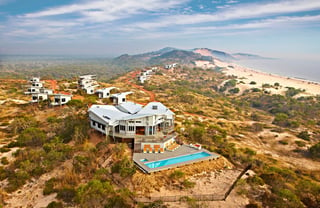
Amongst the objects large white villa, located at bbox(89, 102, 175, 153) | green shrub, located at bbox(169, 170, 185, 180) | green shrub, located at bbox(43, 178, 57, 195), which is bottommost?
green shrub, located at bbox(43, 178, 57, 195)

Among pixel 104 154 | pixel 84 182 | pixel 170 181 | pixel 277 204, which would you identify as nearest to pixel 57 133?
pixel 104 154

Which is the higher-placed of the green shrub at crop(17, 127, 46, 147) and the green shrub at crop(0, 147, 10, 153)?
the green shrub at crop(17, 127, 46, 147)

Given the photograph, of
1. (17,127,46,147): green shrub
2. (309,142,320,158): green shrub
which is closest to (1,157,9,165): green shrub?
(17,127,46,147): green shrub

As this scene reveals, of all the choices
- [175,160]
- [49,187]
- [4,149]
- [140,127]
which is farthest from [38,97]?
[175,160]

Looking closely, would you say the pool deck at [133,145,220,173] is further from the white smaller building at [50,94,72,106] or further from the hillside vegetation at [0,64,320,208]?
the white smaller building at [50,94,72,106]

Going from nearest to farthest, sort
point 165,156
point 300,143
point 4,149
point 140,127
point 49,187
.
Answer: point 49,187
point 165,156
point 4,149
point 140,127
point 300,143

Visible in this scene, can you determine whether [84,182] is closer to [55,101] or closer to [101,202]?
[101,202]

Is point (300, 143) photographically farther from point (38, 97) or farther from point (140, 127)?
point (38, 97)

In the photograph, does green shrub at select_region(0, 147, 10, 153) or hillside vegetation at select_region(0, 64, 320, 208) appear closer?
hillside vegetation at select_region(0, 64, 320, 208)
